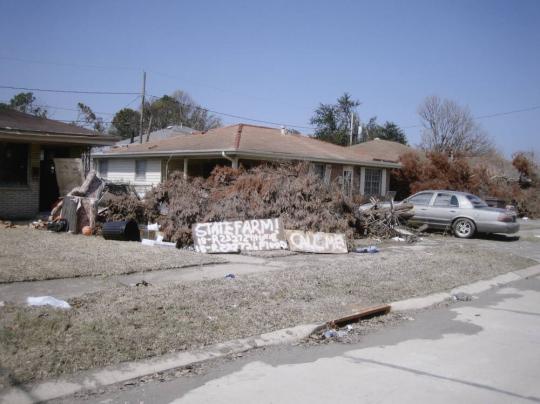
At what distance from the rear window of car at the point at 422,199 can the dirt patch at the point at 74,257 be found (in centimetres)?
1026

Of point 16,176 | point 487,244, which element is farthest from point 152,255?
point 487,244

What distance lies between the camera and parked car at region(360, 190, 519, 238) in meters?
17.1

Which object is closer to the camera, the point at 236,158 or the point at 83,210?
the point at 83,210

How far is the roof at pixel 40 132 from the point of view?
599 inches

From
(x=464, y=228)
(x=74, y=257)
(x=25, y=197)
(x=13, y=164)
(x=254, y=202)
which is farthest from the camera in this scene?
(x=464, y=228)

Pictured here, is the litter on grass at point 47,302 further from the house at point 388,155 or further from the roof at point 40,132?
the house at point 388,155

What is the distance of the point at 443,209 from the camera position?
58.6 feet

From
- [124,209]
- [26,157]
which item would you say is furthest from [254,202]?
[26,157]

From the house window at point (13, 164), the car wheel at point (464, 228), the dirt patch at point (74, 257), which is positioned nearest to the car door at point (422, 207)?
Result: the car wheel at point (464, 228)

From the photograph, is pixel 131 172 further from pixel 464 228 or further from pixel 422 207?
pixel 464 228

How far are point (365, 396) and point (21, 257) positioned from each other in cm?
709

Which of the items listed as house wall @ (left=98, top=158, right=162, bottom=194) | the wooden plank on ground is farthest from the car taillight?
house wall @ (left=98, top=158, right=162, bottom=194)

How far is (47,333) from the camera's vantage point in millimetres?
5223

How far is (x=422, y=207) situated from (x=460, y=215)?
133cm
